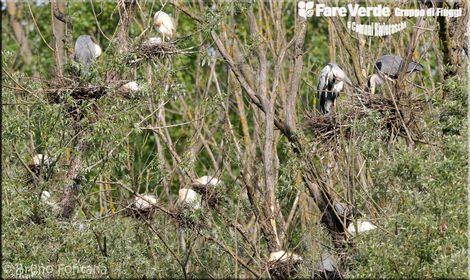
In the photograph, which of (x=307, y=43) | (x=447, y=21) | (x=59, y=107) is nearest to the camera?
(x=59, y=107)

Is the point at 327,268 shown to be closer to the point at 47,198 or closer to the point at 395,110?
the point at 395,110

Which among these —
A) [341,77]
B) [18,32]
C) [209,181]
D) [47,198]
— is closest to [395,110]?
[209,181]

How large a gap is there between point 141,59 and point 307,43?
981 centimetres

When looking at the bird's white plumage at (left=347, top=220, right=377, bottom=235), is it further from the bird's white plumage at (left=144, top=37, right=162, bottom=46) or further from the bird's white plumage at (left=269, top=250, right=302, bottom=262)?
the bird's white plumage at (left=144, top=37, right=162, bottom=46)

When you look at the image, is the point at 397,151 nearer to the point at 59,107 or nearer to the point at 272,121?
the point at 272,121

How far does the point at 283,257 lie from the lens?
26.2 feet

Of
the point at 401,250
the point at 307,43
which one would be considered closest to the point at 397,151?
the point at 401,250

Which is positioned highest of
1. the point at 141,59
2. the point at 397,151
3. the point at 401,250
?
the point at 141,59

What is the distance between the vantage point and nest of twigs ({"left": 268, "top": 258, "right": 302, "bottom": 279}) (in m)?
7.92

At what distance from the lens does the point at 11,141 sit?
7.37 m

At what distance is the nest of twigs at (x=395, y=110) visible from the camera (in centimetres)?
765

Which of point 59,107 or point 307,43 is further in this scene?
point 307,43

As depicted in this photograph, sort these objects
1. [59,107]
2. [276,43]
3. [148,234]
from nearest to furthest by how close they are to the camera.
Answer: [59,107]
[148,234]
[276,43]

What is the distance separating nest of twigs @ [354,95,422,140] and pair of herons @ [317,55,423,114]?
29cm
